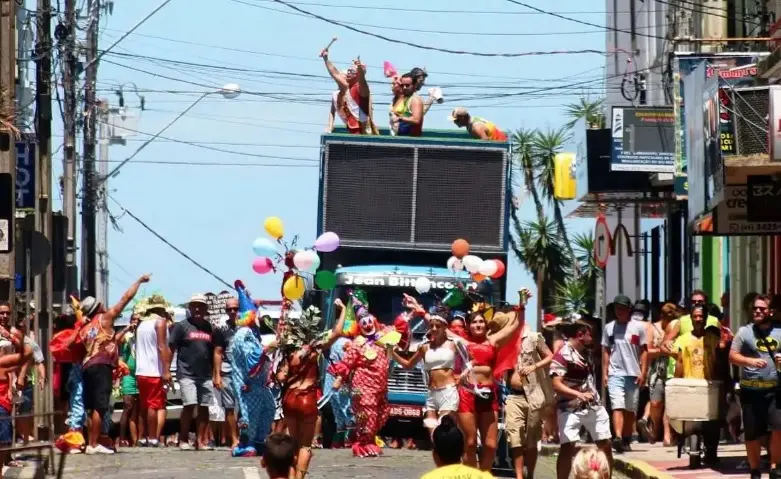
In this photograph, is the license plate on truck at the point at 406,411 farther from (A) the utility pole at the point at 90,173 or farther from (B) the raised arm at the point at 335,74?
(A) the utility pole at the point at 90,173

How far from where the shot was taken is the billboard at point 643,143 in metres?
31.2

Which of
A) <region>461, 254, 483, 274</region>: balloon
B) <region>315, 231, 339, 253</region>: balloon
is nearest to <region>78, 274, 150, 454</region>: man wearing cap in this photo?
<region>315, 231, 339, 253</region>: balloon

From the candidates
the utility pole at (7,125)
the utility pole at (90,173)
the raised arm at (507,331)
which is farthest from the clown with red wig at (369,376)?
the utility pole at (90,173)

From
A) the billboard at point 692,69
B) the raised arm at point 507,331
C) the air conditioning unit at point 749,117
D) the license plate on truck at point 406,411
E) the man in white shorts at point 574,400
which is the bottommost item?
the license plate on truck at point 406,411

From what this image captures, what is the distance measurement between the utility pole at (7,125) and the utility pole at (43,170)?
0.56m

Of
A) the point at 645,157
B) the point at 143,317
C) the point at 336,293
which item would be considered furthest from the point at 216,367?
the point at 645,157

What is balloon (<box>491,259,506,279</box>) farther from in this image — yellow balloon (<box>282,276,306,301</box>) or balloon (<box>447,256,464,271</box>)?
yellow balloon (<box>282,276,306,301</box>)

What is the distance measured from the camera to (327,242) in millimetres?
24719

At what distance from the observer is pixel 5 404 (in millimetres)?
17156

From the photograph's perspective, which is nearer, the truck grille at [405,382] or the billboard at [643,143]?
the truck grille at [405,382]

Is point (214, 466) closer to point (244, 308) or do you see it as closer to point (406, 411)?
point (244, 308)

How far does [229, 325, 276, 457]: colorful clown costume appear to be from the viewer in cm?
2216

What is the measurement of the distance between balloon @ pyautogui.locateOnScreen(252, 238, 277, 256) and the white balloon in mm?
264

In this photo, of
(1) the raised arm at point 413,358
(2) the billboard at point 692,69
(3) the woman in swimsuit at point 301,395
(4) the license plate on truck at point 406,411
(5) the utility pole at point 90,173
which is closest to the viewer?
(3) the woman in swimsuit at point 301,395
